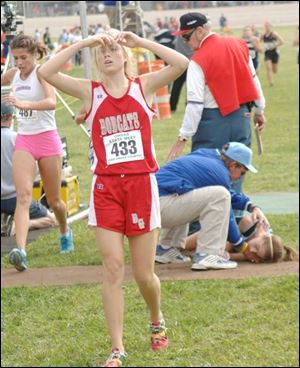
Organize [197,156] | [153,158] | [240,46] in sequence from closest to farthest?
[153,158]
[240,46]
[197,156]

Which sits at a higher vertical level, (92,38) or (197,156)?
(92,38)

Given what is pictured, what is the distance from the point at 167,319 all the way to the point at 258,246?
1038 millimetres

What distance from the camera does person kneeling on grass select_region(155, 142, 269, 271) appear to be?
13.9 ft

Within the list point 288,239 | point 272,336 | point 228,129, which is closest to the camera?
point 228,129

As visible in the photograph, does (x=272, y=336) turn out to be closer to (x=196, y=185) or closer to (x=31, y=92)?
(x=196, y=185)

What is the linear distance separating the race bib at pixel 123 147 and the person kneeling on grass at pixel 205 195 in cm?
100

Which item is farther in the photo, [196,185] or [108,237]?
[196,185]

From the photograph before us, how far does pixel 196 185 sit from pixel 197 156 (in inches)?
11.0

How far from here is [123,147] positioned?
9.55ft

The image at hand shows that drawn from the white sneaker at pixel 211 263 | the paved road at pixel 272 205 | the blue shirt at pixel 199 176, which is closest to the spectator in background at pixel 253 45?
the blue shirt at pixel 199 176

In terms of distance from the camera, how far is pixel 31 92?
12.8 ft

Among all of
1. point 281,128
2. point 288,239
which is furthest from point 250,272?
point 281,128

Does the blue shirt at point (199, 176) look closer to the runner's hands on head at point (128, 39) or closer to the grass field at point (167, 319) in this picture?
the runner's hands on head at point (128, 39)

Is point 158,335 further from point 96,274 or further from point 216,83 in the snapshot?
point 96,274
